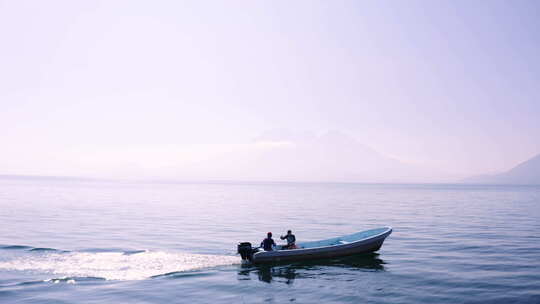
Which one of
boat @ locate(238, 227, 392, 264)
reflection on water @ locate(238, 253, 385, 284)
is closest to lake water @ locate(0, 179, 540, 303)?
reflection on water @ locate(238, 253, 385, 284)

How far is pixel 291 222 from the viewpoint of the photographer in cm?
5362

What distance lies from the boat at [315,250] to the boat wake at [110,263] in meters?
1.64

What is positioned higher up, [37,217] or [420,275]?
[37,217]

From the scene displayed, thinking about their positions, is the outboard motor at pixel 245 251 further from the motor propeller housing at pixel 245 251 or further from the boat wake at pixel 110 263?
the boat wake at pixel 110 263

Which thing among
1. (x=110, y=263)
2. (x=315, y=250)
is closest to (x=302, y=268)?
(x=315, y=250)

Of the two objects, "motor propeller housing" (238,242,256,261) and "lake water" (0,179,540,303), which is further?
"motor propeller housing" (238,242,256,261)

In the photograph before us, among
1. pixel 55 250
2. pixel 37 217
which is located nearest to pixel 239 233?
pixel 55 250

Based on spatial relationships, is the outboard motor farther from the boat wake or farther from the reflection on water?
the boat wake

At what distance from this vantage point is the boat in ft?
87.8

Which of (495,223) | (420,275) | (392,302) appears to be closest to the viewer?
(392,302)

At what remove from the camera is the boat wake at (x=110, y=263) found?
2441 centimetres

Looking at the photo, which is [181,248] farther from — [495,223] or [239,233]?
[495,223]

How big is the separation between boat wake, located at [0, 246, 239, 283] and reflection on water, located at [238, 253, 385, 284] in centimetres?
247

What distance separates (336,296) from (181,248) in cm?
1717
